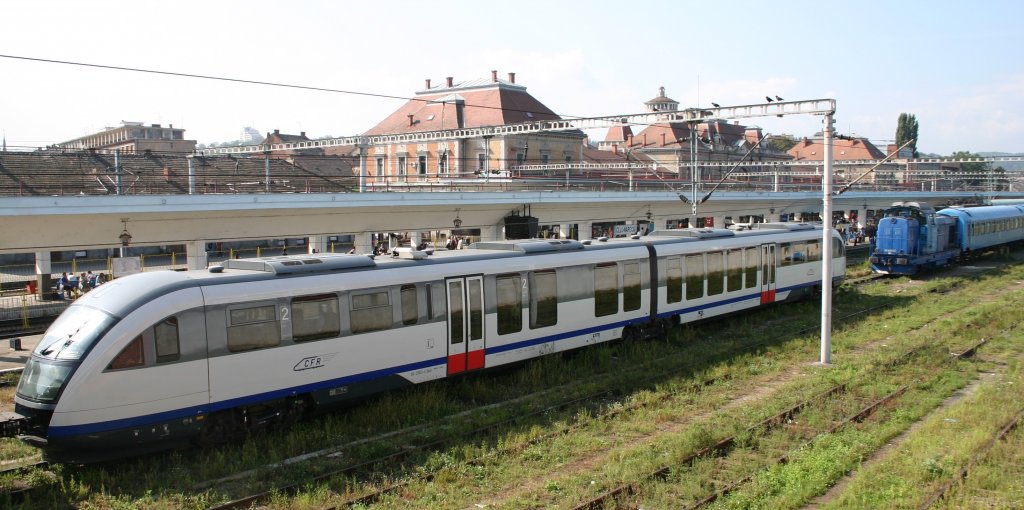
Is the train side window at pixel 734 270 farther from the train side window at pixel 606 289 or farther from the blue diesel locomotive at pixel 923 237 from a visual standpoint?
the blue diesel locomotive at pixel 923 237

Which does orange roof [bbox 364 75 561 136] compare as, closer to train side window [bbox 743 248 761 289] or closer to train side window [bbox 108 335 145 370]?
train side window [bbox 743 248 761 289]

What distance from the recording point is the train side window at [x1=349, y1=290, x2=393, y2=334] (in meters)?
12.4

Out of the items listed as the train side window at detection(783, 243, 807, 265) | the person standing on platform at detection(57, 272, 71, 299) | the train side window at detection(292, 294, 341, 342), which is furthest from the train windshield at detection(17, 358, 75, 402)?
the person standing on platform at detection(57, 272, 71, 299)

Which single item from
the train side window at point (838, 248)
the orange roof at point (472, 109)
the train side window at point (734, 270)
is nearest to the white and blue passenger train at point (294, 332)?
the train side window at point (734, 270)

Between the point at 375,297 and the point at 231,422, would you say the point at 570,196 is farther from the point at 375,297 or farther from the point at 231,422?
the point at 231,422

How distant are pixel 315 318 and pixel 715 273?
38.8 feet

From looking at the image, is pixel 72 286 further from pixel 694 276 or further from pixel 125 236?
pixel 694 276

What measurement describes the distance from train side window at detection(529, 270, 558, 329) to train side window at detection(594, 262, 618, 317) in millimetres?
1350

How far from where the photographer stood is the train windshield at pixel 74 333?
989 cm

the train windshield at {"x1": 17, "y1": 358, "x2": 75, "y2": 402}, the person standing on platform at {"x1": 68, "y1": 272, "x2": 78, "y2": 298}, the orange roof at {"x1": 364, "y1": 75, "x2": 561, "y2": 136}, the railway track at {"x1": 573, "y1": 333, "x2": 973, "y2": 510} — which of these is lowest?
the railway track at {"x1": 573, "y1": 333, "x2": 973, "y2": 510}

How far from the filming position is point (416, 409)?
12945 millimetres

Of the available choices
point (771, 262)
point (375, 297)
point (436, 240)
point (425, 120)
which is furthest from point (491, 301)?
point (425, 120)

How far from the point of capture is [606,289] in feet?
55.9

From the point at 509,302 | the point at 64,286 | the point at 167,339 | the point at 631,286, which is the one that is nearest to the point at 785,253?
the point at 631,286
